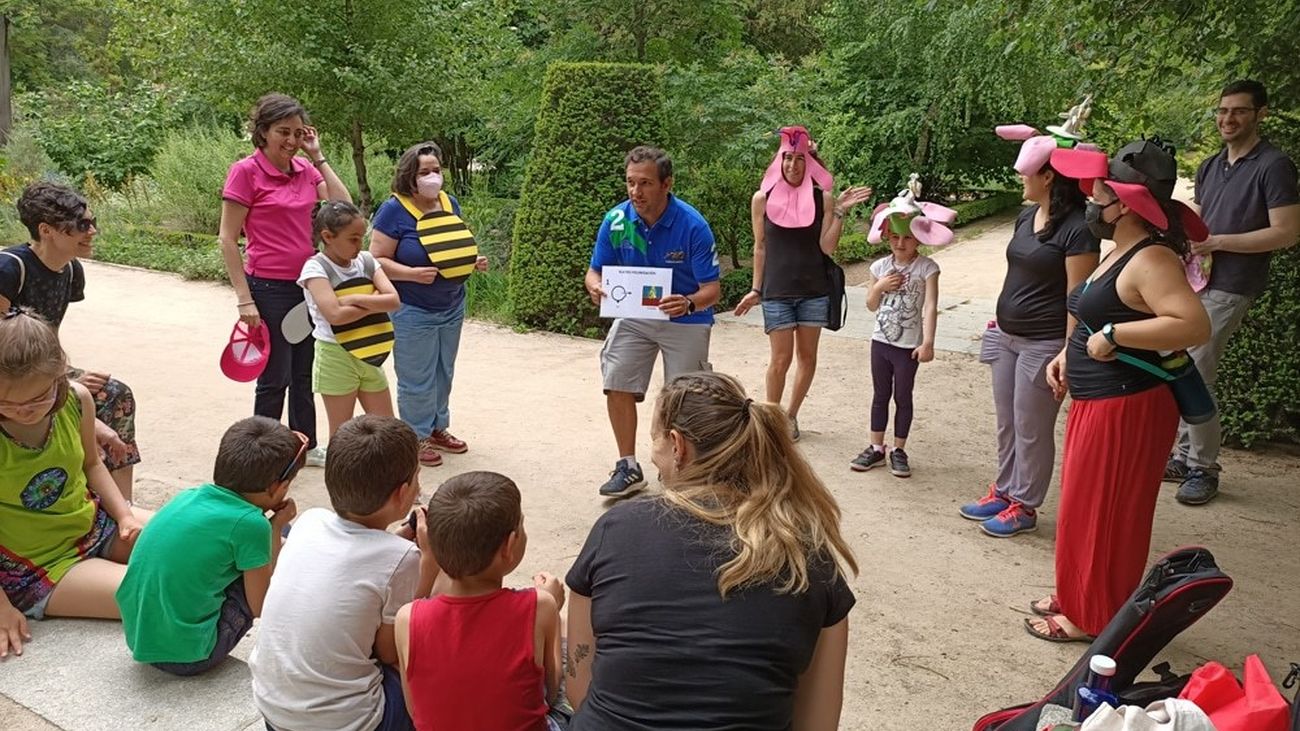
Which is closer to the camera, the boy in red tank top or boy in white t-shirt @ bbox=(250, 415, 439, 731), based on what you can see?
the boy in red tank top

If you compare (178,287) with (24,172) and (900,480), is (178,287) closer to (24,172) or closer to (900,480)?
(24,172)

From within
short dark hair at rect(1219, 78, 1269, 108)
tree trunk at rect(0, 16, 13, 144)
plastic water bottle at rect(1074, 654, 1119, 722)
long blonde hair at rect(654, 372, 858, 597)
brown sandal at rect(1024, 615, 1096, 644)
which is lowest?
brown sandal at rect(1024, 615, 1096, 644)

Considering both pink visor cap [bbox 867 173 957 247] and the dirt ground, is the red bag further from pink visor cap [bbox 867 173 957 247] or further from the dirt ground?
pink visor cap [bbox 867 173 957 247]

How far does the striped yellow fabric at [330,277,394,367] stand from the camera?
453 cm

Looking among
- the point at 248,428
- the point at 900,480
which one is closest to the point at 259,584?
the point at 248,428

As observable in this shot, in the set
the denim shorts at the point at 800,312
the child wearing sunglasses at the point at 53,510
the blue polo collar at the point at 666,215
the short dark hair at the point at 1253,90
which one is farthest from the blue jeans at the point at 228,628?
the short dark hair at the point at 1253,90

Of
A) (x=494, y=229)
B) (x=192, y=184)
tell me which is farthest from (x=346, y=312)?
(x=192, y=184)

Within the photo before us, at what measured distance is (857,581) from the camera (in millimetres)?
4062

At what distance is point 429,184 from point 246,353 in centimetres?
124

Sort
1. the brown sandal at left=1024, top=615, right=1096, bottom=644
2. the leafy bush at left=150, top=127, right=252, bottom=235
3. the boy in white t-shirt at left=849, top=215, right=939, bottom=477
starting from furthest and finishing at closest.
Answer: the leafy bush at left=150, top=127, right=252, bottom=235 → the boy in white t-shirt at left=849, top=215, right=939, bottom=477 → the brown sandal at left=1024, top=615, right=1096, bottom=644

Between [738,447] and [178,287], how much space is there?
32.6 ft

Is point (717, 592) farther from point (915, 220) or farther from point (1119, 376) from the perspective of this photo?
point (915, 220)

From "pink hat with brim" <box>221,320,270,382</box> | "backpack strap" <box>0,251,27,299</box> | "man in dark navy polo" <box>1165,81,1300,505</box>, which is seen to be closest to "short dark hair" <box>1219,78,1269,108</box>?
"man in dark navy polo" <box>1165,81,1300,505</box>

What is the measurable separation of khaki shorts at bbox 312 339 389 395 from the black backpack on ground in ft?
10.5
